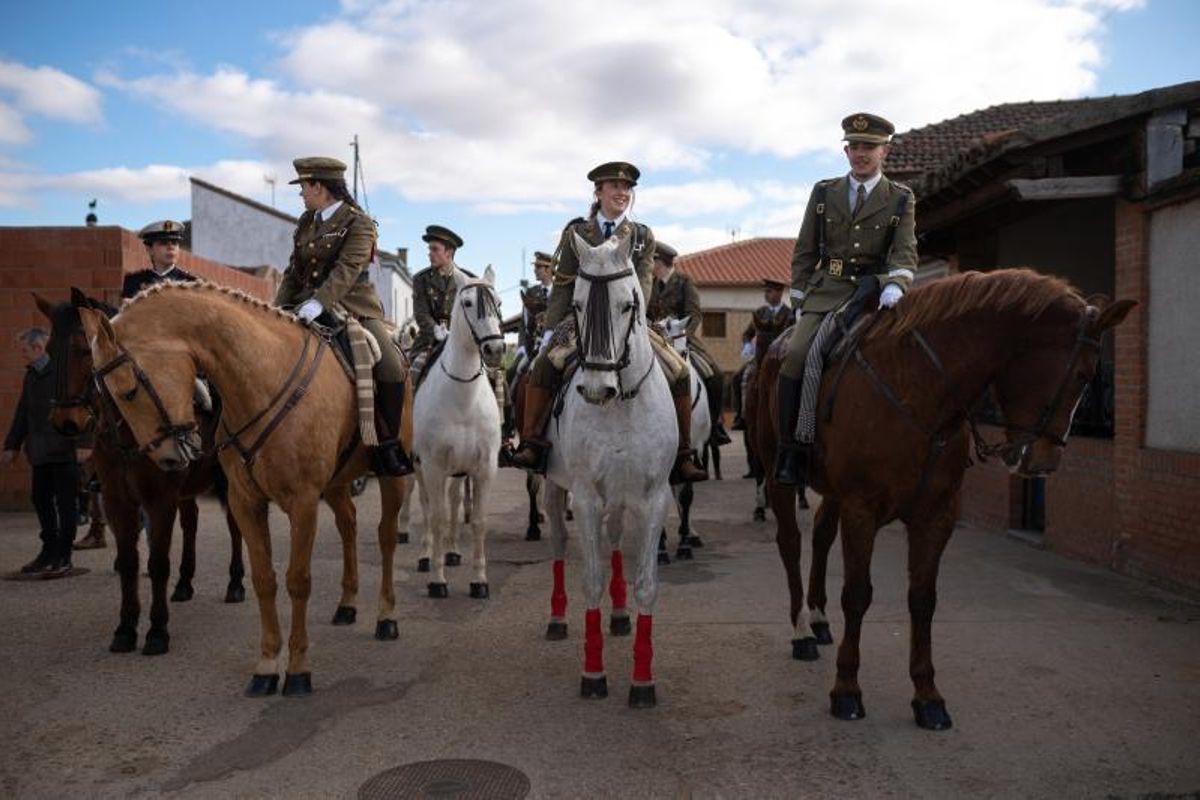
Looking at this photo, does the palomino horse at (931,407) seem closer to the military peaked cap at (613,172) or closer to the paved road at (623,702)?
the paved road at (623,702)

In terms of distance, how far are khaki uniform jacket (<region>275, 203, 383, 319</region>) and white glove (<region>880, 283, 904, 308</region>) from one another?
3.25m

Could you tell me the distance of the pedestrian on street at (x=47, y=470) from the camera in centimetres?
816

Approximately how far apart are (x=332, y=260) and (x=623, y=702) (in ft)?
11.0

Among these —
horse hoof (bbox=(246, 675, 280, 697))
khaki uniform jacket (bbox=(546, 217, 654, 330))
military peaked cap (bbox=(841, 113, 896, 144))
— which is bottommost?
horse hoof (bbox=(246, 675, 280, 697))

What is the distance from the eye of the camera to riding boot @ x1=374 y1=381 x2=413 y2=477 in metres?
5.98

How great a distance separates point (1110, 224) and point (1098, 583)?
5049 mm

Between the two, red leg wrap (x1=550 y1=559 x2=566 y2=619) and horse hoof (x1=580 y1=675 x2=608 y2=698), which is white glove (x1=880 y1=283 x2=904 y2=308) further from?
red leg wrap (x1=550 y1=559 x2=566 y2=619)

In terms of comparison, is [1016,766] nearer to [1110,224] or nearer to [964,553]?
[964,553]

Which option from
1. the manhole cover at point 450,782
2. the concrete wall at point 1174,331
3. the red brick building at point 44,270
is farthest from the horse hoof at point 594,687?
the red brick building at point 44,270

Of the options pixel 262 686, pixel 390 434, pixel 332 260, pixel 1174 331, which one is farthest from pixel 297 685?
pixel 1174 331

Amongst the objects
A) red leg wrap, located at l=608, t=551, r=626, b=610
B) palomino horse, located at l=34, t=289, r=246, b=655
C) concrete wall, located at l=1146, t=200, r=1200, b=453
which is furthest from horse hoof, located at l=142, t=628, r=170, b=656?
concrete wall, located at l=1146, t=200, r=1200, b=453

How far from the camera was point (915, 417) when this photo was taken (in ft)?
15.1

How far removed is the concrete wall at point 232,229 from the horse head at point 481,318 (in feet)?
95.1

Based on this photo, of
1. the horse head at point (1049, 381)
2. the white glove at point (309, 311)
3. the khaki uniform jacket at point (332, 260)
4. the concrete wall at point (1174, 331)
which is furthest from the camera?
the concrete wall at point (1174, 331)
